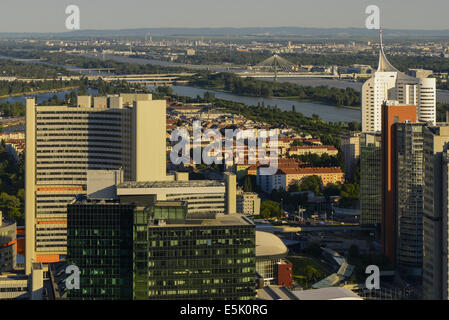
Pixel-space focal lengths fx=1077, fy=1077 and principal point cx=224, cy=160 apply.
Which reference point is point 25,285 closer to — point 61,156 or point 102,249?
point 102,249

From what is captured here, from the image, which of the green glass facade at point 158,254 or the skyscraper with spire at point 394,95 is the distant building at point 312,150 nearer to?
the skyscraper with spire at point 394,95

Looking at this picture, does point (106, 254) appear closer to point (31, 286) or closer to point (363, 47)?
point (31, 286)

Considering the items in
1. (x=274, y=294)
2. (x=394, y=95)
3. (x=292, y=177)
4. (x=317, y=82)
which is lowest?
(x=274, y=294)

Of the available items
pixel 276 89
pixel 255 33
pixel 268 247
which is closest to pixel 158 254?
pixel 268 247

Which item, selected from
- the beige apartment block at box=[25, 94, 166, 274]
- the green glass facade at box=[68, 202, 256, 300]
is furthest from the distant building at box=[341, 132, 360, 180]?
the green glass facade at box=[68, 202, 256, 300]

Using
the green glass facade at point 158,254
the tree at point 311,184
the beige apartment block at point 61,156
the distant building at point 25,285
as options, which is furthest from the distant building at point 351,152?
the green glass facade at point 158,254

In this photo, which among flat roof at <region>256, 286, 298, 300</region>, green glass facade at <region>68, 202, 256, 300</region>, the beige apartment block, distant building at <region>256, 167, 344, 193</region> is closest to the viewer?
green glass facade at <region>68, 202, 256, 300</region>

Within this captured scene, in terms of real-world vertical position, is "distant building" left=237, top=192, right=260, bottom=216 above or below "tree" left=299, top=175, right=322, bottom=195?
below

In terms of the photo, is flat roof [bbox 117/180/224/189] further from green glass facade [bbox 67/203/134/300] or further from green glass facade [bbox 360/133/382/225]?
green glass facade [bbox 360/133/382/225]
